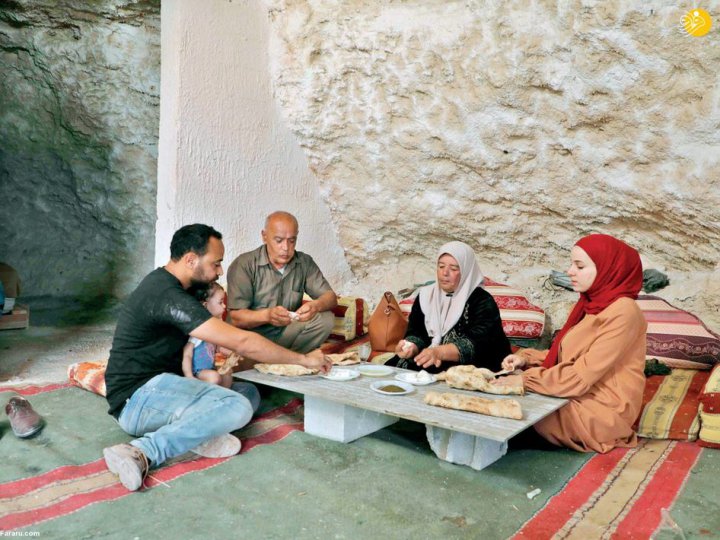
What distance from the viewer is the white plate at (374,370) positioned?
3.25 m

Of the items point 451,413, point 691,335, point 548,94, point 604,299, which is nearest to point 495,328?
point 604,299

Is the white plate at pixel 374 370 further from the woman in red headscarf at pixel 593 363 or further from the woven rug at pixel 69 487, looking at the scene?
the woman in red headscarf at pixel 593 363

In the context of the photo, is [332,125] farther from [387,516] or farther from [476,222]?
[387,516]

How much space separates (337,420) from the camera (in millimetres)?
3064

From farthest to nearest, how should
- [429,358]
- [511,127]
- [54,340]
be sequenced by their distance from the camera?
[54,340]
[511,127]
[429,358]

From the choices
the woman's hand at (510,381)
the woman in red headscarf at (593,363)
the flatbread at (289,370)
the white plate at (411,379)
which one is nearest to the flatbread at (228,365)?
the flatbread at (289,370)

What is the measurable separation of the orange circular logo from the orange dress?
182 centimetres

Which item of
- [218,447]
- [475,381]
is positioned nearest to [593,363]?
[475,381]

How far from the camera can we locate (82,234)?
23.4ft

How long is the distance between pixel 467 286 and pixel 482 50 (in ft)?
6.00

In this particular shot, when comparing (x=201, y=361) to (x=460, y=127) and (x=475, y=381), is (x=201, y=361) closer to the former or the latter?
(x=475, y=381)

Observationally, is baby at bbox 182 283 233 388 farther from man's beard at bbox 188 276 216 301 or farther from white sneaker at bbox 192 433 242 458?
white sneaker at bbox 192 433 242 458

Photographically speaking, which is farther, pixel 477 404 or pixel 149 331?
pixel 149 331

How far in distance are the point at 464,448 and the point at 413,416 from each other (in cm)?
44
